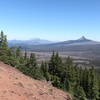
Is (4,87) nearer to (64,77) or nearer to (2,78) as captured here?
(2,78)

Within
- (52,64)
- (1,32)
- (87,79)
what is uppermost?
(1,32)

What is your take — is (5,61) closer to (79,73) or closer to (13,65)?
(13,65)

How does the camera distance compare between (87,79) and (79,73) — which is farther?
(79,73)

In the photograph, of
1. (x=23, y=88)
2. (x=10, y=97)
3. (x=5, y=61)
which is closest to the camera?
(x=10, y=97)

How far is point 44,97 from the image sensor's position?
846 inches

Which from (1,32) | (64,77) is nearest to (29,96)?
(64,77)

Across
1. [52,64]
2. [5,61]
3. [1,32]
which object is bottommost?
[52,64]

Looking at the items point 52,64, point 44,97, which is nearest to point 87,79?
point 52,64

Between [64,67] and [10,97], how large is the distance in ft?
145

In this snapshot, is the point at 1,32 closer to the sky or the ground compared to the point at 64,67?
closer to the sky

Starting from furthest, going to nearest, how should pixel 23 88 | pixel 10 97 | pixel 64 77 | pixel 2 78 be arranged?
pixel 64 77, pixel 2 78, pixel 23 88, pixel 10 97

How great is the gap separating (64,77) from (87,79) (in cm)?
703

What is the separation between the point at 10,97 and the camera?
734 inches

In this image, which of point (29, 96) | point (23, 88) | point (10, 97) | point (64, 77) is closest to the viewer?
point (10, 97)
